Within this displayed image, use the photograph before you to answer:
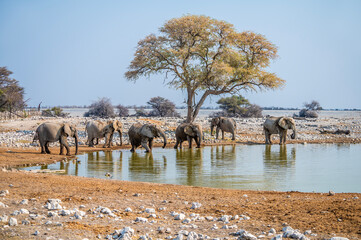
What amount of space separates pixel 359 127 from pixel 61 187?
34675 mm

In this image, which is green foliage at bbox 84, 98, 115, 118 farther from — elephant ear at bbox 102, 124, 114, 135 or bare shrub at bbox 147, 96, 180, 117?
elephant ear at bbox 102, 124, 114, 135

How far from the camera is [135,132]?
2241 cm

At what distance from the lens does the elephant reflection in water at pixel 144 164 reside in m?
16.2

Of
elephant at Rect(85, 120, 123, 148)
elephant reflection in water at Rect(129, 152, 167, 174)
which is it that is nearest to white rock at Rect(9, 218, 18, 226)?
elephant reflection in water at Rect(129, 152, 167, 174)

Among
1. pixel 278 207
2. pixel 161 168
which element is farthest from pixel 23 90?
pixel 278 207

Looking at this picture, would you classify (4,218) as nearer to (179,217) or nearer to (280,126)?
(179,217)

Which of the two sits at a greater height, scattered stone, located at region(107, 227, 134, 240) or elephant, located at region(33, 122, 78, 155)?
elephant, located at region(33, 122, 78, 155)

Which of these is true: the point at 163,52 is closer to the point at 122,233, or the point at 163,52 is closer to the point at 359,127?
the point at 359,127

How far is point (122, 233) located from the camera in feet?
21.6

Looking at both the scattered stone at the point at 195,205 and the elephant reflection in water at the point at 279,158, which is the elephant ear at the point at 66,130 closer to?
the elephant reflection in water at the point at 279,158

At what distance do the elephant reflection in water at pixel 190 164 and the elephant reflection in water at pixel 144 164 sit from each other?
679 mm

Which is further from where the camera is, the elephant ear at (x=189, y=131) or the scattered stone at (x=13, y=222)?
the elephant ear at (x=189, y=131)

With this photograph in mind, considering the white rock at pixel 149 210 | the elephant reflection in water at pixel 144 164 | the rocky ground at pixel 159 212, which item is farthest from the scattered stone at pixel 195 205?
the elephant reflection in water at pixel 144 164

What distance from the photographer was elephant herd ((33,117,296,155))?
19.6m
